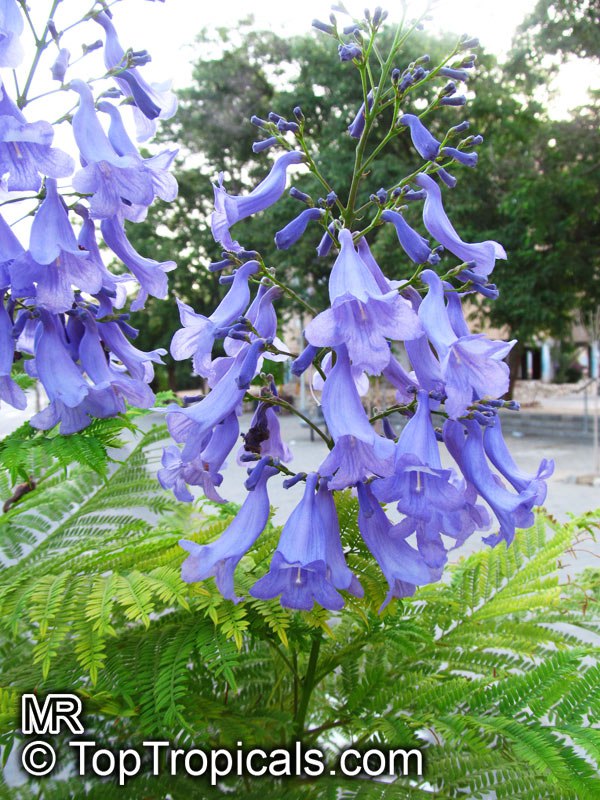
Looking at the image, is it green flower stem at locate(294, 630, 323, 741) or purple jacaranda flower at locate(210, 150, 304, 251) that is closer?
purple jacaranda flower at locate(210, 150, 304, 251)

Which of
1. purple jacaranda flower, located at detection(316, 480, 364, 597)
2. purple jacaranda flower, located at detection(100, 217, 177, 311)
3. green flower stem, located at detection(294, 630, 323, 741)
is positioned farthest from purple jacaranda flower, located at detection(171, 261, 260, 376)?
green flower stem, located at detection(294, 630, 323, 741)

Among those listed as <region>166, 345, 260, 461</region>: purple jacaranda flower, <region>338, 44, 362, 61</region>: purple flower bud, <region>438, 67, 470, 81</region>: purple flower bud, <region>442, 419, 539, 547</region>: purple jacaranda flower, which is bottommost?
<region>442, 419, 539, 547</region>: purple jacaranda flower

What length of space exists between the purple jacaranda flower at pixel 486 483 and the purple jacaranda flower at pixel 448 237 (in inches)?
12.1

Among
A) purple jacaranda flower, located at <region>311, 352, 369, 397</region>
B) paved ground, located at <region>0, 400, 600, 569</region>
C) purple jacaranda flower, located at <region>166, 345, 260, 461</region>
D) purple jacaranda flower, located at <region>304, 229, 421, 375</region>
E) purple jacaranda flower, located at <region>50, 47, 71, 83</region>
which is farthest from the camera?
paved ground, located at <region>0, 400, 600, 569</region>

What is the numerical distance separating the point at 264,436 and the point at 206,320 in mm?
266

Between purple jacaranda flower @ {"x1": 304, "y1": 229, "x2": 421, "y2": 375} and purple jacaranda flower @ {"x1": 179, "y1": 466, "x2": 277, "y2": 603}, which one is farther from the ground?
purple jacaranda flower @ {"x1": 304, "y1": 229, "x2": 421, "y2": 375}

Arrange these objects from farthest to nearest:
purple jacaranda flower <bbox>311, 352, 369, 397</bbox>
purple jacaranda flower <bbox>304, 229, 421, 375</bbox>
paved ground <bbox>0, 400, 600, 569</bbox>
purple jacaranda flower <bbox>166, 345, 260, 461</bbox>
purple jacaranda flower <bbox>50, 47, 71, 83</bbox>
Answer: paved ground <bbox>0, 400, 600, 569</bbox> → purple jacaranda flower <bbox>311, 352, 369, 397</bbox> → purple jacaranda flower <bbox>50, 47, 71, 83</bbox> → purple jacaranda flower <bbox>166, 345, 260, 461</bbox> → purple jacaranda flower <bbox>304, 229, 421, 375</bbox>

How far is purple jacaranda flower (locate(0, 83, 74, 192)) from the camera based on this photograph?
1.14 meters

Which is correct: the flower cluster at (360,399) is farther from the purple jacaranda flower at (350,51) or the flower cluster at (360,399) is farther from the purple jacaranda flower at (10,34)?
the purple jacaranda flower at (10,34)

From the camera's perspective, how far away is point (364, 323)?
111 centimetres

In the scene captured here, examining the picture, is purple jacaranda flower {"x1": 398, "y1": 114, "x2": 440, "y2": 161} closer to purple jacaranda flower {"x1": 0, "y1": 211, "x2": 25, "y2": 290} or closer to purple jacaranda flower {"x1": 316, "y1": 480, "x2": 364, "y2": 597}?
purple jacaranda flower {"x1": 316, "y1": 480, "x2": 364, "y2": 597}

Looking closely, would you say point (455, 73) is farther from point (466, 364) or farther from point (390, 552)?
point (390, 552)

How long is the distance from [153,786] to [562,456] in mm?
13849

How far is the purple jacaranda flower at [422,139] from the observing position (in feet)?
4.26
